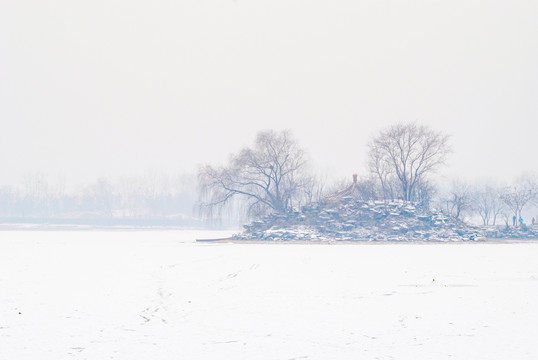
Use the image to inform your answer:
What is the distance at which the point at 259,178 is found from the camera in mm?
53906

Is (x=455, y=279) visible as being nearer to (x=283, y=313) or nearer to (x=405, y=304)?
(x=405, y=304)

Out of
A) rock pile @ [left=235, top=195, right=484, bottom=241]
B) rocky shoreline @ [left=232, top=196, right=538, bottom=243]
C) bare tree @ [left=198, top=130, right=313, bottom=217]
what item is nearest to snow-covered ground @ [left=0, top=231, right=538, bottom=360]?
rocky shoreline @ [left=232, top=196, right=538, bottom=243]

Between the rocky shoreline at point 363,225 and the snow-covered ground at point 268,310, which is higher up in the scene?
the rocky shoreline at point 363,225

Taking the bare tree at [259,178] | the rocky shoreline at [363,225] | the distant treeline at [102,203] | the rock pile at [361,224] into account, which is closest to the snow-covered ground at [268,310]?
the rocky shoreline at [363,225]

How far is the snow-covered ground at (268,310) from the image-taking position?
1241 cm

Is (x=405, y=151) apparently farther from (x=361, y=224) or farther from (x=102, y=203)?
(x=102, y=203)

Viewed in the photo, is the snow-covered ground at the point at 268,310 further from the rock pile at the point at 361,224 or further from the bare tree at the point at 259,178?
the bare tree at the point at 259,178

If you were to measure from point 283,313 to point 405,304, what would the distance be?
336 centimetres

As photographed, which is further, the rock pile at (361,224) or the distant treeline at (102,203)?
the distant treeline at (102,203)

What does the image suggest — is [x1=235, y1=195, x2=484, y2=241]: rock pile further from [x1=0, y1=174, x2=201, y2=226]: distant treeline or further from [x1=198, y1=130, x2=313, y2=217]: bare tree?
[x1=0, y1=174, x2=201, y2=226]: distant treeline

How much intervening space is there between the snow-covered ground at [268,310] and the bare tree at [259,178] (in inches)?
1027

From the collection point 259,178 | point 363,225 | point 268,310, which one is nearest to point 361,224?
point 363,225

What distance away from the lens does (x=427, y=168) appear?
183 feet

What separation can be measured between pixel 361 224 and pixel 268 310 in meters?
30.9
